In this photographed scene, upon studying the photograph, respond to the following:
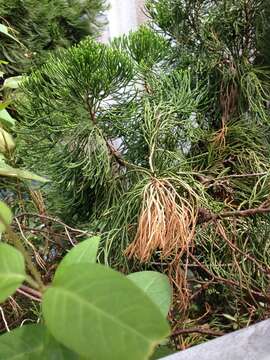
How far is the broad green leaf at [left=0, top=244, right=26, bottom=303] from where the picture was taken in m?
0.20

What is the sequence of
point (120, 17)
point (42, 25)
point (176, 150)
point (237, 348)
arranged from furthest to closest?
1. point (120, 17)
2. point (42, 25)
3. point (176, 150)
4. point (237, 348)

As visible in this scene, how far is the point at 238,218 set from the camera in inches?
28.8

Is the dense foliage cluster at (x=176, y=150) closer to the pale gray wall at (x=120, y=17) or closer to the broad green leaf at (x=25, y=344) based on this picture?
the broad green leaf at (x=25, y=344)

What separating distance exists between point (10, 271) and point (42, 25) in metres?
1.65

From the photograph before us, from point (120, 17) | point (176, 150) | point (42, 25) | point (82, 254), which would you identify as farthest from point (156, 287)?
point (120, 17)

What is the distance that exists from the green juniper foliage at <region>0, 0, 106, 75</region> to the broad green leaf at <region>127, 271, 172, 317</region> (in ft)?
4.64

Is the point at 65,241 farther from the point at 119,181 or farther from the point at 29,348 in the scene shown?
the point at 29,348

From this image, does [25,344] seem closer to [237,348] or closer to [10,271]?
[10,271]

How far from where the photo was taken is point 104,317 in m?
0.18

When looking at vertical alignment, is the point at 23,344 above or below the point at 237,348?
above

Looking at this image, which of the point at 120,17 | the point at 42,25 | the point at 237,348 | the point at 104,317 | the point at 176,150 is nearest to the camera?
the point at 104,317

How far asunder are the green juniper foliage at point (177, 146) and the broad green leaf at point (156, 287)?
309mm

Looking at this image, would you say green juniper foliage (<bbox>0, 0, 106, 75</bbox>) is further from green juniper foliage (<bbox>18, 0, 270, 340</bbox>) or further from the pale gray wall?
green juniper foliage (<bbox>18, 0, 270, 340</bbox>)

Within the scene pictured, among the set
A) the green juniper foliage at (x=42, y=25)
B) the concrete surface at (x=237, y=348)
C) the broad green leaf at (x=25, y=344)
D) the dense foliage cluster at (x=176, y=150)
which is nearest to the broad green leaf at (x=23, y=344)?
the broad green leaf at (x=25, y=344)
